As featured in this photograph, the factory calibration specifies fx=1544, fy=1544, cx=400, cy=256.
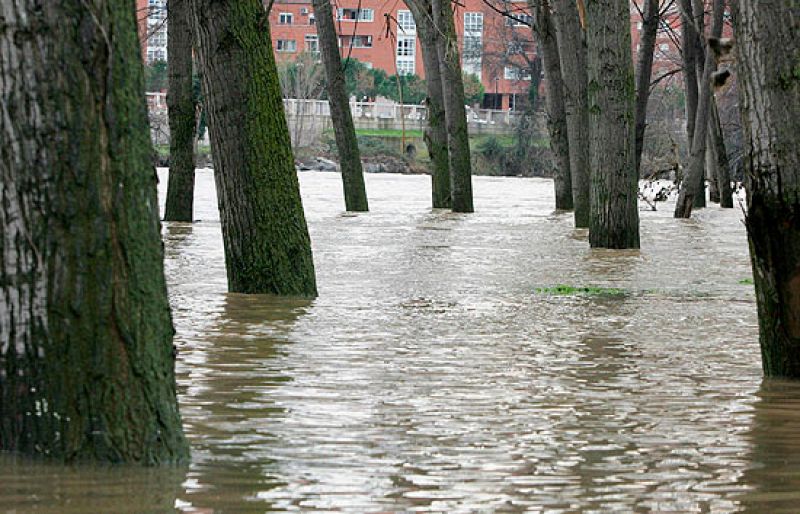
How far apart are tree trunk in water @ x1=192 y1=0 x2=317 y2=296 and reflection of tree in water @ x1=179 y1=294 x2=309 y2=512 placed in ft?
3.51

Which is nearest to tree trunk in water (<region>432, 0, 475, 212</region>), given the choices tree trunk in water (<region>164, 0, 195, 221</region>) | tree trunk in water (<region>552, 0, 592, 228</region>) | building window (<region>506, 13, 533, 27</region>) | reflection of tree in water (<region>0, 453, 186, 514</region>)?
building window (<region>506, 13, 533, 27</region>)

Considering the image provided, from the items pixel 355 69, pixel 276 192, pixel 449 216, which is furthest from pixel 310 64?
pixel 276 192

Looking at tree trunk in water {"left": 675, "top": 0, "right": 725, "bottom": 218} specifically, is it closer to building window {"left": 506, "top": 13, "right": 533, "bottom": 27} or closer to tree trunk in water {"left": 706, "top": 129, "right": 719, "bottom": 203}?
building window {"left": 506, "top": 13, "right": 533, "bottom": 27}

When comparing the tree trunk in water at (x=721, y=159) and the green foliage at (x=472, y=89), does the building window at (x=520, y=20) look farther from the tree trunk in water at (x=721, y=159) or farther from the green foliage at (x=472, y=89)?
the green foliage at (x=472, y=89)

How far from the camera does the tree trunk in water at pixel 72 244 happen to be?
15.0 ft

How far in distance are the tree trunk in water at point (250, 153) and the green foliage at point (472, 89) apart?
83444mm

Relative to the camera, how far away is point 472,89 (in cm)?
9550

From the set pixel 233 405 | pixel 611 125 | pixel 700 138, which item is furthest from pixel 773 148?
pixel 700 138

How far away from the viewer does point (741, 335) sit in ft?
29.5

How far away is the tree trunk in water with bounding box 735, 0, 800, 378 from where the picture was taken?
6824 mm

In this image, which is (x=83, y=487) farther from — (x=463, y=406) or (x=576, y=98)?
(x=576, y=98)

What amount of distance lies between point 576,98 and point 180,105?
20.1ft

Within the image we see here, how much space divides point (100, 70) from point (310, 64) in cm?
8141

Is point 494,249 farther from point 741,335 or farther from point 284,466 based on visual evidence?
point 284,466
